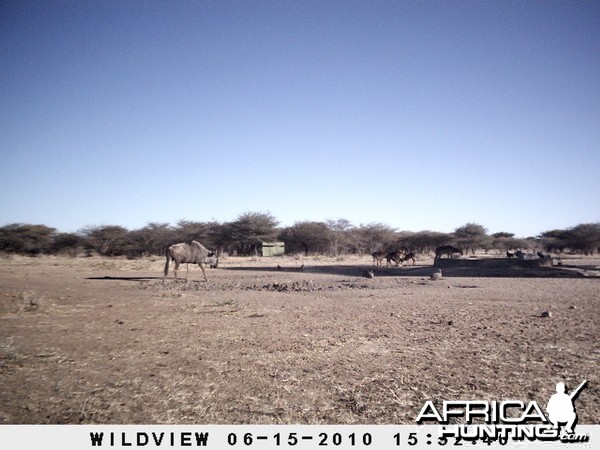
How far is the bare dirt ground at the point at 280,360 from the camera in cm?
318

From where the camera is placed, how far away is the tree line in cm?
4572

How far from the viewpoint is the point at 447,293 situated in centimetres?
1200

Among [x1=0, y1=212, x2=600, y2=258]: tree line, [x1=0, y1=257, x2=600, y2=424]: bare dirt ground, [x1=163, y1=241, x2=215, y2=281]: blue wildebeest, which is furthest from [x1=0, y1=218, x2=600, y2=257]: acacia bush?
[x1=0, y1=257, x2=600, y2=424]: bare dirt ground

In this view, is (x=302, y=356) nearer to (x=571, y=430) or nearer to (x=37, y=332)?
(x=571, y=430)

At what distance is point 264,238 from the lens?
185ft

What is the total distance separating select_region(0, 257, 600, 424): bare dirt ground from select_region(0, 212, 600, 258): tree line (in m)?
43.6

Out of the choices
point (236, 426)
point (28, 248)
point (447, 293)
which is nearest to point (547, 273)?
point (447, 293)

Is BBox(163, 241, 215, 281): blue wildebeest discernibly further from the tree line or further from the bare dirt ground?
the tree line

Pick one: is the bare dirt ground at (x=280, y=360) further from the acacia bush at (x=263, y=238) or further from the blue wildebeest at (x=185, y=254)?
the acacia bush at (x=263, y=238)

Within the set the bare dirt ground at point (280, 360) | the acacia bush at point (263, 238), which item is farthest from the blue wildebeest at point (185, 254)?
the acacia bush at point (263, 238)

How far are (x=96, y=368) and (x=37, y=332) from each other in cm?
298

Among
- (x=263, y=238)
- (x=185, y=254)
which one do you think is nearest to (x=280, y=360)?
(x=185, y=254)

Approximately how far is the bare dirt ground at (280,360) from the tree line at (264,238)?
1715 inches

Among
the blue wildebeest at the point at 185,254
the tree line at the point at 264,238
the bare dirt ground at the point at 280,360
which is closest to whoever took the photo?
the bare dirt ground at the point at 280,360
